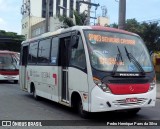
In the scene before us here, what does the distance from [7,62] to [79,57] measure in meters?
17.3

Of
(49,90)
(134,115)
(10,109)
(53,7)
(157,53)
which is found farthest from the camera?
(53,7)

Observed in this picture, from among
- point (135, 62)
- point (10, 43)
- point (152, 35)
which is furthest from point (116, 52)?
point (10, 43)

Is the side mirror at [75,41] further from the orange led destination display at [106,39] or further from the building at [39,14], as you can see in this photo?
the building at [39,14]

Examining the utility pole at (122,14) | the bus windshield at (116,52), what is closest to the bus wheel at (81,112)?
the bus windshield at (116,52)

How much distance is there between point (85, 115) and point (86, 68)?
1.39 m

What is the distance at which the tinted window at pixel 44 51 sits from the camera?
13828 millimetres

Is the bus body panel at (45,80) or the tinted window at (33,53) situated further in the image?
the tinted window at (33,53)

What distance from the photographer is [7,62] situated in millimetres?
27422

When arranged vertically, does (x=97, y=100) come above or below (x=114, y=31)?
below

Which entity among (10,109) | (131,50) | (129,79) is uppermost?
(131,50)

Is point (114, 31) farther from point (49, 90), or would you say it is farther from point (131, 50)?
point (49, 90)

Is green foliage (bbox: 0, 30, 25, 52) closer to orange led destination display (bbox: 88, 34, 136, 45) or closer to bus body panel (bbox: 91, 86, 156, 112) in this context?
orange led destination display (bbox: 88, 34, 136, 45)

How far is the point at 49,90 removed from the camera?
533 inches

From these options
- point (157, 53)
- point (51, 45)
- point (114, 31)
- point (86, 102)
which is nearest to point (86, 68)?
point (86, 102)
